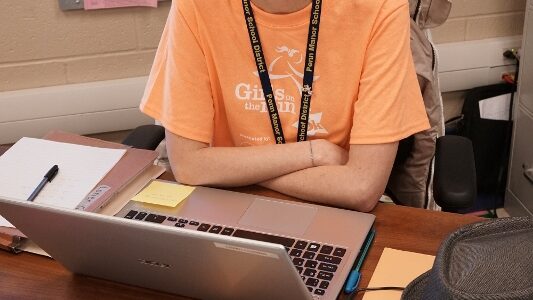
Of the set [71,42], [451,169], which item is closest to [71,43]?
[71,42]

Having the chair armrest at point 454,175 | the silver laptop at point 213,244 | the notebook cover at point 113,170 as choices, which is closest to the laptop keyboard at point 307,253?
the silver laptop at point 213,244

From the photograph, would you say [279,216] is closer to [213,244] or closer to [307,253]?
[307,253]

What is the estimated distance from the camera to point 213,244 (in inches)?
35.0

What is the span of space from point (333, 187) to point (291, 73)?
283 mm

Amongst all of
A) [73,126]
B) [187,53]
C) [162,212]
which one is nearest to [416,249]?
[162,212]

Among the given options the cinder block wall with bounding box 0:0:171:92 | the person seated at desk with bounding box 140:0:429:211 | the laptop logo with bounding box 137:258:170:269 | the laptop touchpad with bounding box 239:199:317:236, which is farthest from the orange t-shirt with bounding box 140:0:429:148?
the cinder block wall with bounding box 0:0:171:92

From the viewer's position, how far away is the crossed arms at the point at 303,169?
133 centimetres

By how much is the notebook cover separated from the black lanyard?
0.28 m

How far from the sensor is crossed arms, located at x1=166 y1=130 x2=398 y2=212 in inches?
52.4

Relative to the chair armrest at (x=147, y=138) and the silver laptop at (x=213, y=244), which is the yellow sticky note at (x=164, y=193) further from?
the chair armrest at (x=147, y=138)

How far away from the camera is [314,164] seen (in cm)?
141

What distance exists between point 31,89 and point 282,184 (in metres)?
1.24

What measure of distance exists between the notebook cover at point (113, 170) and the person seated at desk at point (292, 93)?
0.07 meters

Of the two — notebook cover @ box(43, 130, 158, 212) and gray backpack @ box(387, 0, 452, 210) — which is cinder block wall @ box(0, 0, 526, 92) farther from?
gray backpack @ box(387, 0, 452, 210)
